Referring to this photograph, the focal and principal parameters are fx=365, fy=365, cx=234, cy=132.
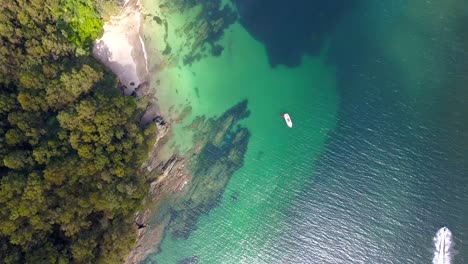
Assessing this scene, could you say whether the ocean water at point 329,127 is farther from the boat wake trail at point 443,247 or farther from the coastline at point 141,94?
the coastline at point 141,94

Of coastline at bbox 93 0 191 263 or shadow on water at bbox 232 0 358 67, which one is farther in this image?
shadow on water at bbox 232 0 358 67

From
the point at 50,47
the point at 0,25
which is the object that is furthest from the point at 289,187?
the point at 0,25

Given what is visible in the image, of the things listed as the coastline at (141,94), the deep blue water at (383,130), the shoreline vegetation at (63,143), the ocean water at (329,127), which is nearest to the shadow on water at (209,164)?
the ocean water at (329,127)

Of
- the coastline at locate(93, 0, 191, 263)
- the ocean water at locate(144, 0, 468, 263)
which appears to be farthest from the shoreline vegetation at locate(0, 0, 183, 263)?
the ocean water at locate(144, 0, 468, 263)

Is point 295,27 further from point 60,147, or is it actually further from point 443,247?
point 443,247

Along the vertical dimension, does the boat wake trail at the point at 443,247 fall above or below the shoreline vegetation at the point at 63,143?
above

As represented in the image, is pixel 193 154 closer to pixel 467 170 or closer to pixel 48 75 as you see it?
pixel 48 75

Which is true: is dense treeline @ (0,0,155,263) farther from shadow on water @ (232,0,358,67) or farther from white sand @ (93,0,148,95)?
shadow on water @ (232,0,358,67)
